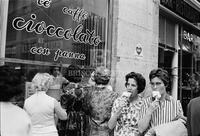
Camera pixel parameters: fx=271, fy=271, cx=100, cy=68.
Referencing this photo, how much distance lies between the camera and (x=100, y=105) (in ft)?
12.1

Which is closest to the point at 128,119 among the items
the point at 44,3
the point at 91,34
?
the point at 44,3

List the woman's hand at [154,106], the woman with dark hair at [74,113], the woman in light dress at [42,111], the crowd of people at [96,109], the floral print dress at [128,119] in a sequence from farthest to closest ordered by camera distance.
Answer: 1. the woman with dark hair at [74,113]
2. the floral print dress at [128,119]
3. the woman in light dress at [42,111]
4. the woman's hand at [154,106]
5. the crowd of people at [96,109]

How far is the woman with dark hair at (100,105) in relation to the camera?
370 cm

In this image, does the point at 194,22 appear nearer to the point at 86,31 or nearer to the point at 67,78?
the point at 86,31

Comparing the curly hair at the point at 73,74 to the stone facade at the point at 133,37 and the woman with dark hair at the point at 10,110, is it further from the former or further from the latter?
the woman with dark hair at the point at 10,110

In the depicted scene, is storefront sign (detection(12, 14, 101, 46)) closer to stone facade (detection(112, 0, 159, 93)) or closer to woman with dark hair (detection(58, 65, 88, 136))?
stone facade (detection(112, 0, 159, 93))

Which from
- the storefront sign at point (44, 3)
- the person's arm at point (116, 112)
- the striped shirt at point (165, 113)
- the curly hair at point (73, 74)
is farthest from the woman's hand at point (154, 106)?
the storefront sign at point (44, 3)

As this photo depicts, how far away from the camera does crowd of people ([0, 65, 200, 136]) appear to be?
2307mm

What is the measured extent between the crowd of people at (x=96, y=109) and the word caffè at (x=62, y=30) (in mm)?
881

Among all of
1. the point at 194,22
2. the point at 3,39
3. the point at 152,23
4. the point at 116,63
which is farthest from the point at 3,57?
the point at 194,22

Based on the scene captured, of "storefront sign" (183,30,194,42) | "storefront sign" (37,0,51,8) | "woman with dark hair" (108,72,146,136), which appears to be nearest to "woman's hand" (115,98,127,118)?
"woman with dark hair" (108,72,146,136)

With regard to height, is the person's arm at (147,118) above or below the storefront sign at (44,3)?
below

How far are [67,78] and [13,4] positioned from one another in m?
1.48

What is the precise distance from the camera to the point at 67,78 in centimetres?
461
